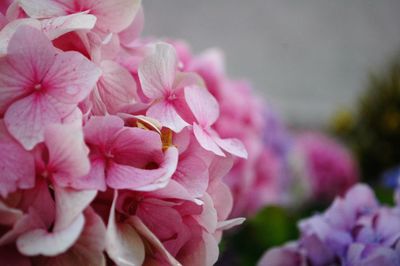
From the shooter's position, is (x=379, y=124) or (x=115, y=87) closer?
(x=115, y=87)

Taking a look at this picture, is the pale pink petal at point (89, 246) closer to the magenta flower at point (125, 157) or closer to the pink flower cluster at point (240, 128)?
the magenta flower at point (125, 157)

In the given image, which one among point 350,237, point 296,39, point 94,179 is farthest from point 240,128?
point 296,39

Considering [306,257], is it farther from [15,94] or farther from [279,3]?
[279,3]

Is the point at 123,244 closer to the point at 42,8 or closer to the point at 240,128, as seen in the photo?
the point at 42,8

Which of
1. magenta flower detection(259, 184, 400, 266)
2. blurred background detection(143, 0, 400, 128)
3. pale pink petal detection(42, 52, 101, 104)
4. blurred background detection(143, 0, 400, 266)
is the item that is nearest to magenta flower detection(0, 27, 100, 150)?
pale pink petal detection(42, 52, 101, 104)

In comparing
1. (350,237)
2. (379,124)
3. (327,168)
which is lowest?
(327,168)

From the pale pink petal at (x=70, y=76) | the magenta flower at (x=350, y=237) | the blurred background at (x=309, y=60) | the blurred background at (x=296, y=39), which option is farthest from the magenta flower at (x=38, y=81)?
the blurred background at (x=296, y=39)
